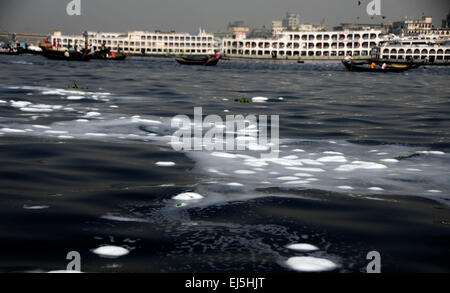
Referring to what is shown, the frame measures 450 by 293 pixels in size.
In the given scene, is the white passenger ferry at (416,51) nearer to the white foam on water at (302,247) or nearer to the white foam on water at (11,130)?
the white foam on water at (11,130)

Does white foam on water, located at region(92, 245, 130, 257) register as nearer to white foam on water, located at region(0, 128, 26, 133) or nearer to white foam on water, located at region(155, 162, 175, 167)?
white foam on water, located at region(155, 162, 175, 167)

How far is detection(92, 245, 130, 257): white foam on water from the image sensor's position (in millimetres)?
3757

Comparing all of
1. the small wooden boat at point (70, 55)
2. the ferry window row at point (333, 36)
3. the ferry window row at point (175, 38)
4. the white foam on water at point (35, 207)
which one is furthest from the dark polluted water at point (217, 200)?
the ferry window row at point (175, 38)

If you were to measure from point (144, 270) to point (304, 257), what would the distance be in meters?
1.24

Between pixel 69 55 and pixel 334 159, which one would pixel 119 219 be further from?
pixel 69 55

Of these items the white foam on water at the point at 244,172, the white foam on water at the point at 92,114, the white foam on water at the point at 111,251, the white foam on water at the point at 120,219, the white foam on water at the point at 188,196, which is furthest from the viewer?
the white foam on water at the point at 92,114

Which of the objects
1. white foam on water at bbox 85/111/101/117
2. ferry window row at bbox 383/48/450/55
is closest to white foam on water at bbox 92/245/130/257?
white foam on water at bbox 85/111/101/117

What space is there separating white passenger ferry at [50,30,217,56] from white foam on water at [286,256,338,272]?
147 meters

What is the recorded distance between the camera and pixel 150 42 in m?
153

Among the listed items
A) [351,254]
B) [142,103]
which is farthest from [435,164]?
[142,103]

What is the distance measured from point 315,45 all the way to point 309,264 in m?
124

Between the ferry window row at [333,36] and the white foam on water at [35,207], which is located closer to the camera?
the white foam on water at [35,207]

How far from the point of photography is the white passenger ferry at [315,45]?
120 m

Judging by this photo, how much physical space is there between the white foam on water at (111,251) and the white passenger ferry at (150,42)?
147m
